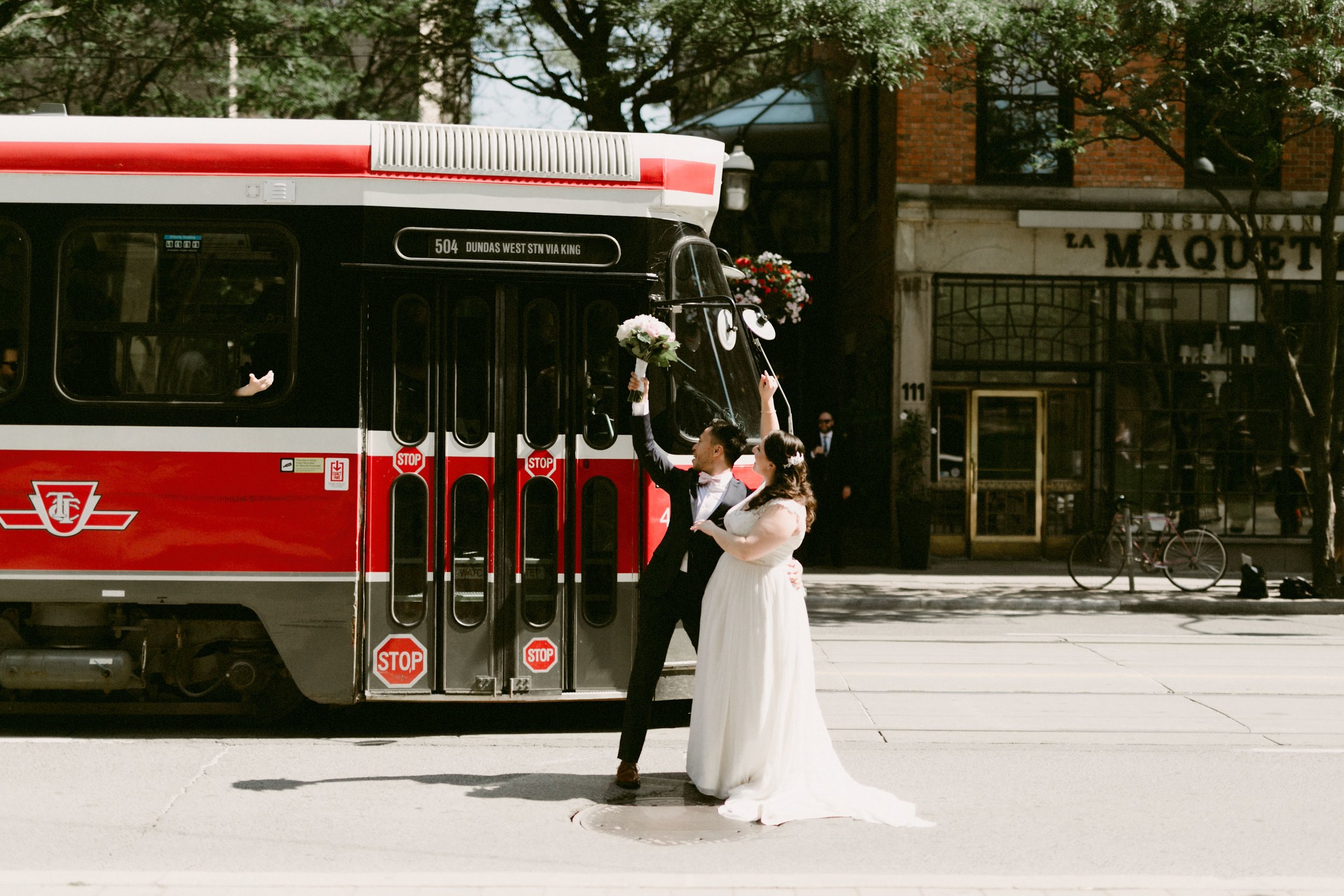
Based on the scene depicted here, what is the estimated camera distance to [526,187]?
7.64 m

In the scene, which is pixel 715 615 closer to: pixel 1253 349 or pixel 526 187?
pixel 526 187

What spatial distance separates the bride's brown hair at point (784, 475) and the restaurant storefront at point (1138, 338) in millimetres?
13405

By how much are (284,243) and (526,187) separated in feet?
4.50

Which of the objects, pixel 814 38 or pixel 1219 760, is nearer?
pixel 1219 760

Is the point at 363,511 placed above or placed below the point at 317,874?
above

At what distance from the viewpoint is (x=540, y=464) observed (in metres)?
7.59

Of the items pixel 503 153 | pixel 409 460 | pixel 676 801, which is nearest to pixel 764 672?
pixel 676 801

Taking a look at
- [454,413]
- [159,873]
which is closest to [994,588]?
[454,413]

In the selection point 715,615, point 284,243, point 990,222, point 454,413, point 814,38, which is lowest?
point 715,615

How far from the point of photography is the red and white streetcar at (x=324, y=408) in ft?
24.3

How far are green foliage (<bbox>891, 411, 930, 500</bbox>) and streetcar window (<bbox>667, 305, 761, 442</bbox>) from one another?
447 inches

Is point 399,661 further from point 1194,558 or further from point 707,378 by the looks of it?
point 1194,558

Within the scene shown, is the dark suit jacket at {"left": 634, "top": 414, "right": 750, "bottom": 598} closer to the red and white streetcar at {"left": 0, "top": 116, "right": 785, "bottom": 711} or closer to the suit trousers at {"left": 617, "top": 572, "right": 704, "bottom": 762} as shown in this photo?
the suit trousers at {"left": 617, "top": 572, "right": 704, "bottom": 762}

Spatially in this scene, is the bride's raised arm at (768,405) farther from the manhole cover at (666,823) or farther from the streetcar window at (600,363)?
the manhole cover at (666,823)
